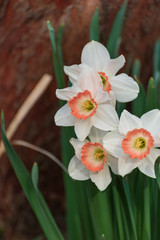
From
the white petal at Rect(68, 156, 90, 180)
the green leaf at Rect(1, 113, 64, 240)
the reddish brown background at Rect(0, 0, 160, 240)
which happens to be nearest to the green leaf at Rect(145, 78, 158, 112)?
the white petal at Rect(68, 156, 90, 180)

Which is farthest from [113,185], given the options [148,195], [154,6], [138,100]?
[154,6]

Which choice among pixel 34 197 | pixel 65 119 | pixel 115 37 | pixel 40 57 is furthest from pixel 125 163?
pixel 40 57

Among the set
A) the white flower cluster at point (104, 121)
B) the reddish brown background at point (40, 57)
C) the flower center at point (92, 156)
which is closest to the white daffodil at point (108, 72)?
the white flower cluster at point (104, 121)

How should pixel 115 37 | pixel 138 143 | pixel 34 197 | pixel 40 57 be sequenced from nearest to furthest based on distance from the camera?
pixel 138 143 → pixel 34 197 → pixel 115 37 → pixel 40 57

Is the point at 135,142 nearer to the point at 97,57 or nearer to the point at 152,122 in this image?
the point at 152,122

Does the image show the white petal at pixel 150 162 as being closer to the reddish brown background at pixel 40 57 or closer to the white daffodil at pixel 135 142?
the white daffodil at pixel 135 142

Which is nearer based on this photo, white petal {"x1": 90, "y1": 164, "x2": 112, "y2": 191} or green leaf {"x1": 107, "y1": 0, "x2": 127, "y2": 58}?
white petal {"x1": 90, "y1": 164, "x2": 112, "y2": 191}

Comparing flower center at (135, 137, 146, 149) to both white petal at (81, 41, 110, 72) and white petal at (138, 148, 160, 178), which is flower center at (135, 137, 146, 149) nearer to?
white petal at (138, 148, 160, 178)
